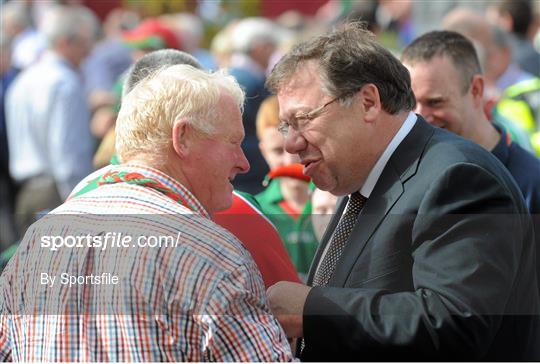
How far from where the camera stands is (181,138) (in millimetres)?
2758

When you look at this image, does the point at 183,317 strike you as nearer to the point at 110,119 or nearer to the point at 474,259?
the point at 474,259

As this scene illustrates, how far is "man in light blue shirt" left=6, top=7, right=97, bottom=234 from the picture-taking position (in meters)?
8.31

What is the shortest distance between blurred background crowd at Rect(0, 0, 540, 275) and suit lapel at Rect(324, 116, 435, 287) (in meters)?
1.08

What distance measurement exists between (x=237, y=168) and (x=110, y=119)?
5666mm

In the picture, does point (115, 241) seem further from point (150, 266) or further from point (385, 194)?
point (385, 194)

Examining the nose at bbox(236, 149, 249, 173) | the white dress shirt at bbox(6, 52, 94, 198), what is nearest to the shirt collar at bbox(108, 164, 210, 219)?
the nose at bbox(236, 149, 249, 173)

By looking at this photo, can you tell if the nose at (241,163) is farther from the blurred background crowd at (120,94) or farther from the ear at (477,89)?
the ear at (477,89)

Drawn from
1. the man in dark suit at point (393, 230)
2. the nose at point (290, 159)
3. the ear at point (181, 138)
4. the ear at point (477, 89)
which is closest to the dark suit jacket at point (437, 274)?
the man in dark suit at point (393, 230)

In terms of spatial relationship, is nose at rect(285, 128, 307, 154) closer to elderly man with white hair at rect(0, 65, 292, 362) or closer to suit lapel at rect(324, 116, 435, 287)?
suit lapel at rect(324, 116, 435, 287)

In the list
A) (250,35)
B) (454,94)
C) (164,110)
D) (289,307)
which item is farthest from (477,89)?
(250,35)

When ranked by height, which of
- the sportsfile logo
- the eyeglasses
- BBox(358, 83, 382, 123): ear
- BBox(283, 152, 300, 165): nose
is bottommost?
BBox(283, 152, 300, 165): nose

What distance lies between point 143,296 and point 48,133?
615 cm

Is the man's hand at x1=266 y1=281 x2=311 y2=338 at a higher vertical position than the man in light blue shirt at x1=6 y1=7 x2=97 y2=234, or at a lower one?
higher

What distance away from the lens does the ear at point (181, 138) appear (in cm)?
273
